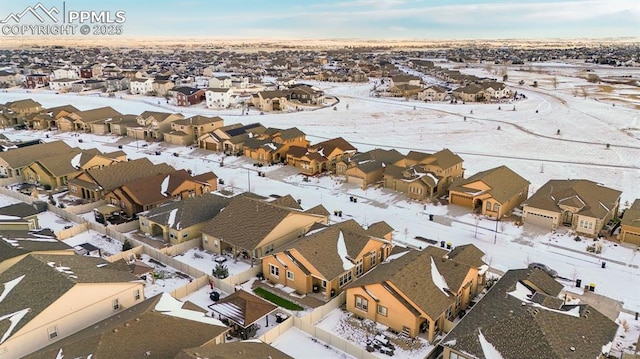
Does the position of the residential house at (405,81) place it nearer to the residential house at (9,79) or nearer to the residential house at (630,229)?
the residential house at (630,229)

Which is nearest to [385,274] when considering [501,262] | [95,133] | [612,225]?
[501,262]

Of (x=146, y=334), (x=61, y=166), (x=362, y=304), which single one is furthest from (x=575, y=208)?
(x=61, y=166)

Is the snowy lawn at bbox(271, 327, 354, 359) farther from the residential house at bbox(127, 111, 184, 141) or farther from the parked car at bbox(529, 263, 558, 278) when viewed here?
the residential house at bbox(127, 111, 184, 141)

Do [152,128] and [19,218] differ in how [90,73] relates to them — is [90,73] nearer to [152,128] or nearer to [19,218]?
[152,128]

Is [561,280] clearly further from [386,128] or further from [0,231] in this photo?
[386,128]

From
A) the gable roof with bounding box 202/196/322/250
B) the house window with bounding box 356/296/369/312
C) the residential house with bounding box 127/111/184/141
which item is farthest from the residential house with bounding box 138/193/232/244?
the residential house with bounding box 127/111/184/141
